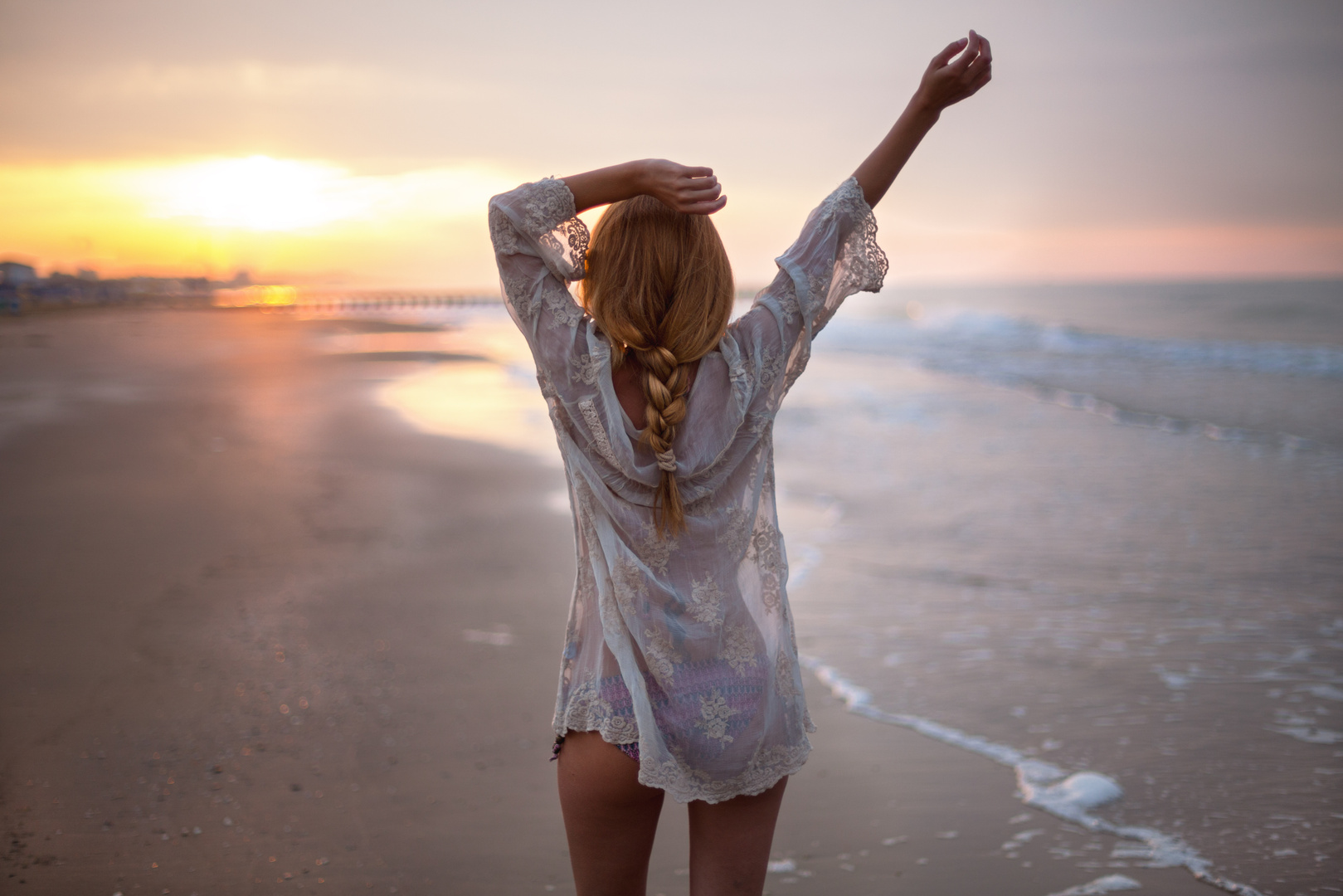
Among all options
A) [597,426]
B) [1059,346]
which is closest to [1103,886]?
[597,426]

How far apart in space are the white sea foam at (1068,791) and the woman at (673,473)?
2059 millimetres

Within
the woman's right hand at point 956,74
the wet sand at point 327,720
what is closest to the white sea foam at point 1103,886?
the wet sand at point 327,720

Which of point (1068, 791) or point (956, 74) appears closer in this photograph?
point (956, 74)

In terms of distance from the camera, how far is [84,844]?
9.70ft

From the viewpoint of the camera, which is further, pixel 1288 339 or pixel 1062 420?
pixel 1288 339

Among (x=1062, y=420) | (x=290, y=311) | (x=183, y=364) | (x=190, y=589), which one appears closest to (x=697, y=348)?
(x=190, y=589)

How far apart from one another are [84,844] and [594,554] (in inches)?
95.6

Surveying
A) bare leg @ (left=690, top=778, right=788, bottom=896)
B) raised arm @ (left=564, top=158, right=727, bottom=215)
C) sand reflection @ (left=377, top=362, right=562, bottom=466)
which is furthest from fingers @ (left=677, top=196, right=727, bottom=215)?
sand reflection @ (left=377, top=362, right=562, bottom=466)

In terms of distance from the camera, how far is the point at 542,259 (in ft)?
5.09

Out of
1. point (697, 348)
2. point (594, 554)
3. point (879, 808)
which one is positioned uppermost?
point (697, 348)

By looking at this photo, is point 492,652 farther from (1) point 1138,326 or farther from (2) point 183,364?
(1) point 1138,326

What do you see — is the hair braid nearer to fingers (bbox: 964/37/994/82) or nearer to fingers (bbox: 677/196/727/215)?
fingers (bbox: 677/196/727/215)

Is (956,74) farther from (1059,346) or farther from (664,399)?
(1059,346)

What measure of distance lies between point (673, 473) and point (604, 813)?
0.61m
